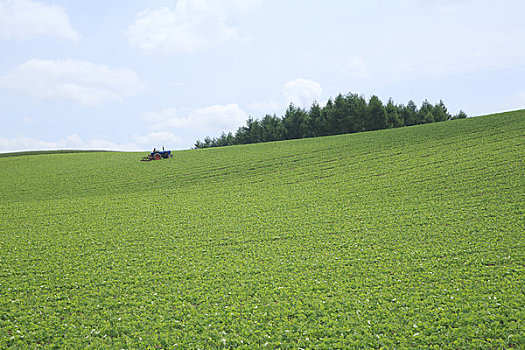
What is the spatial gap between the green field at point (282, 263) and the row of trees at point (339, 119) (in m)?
61.0

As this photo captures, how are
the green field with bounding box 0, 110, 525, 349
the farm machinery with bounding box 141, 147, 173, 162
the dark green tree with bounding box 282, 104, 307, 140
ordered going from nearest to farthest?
the green field with bounding box 0, 110, 525, 349
the farm machinery with bounding box 141, 147, 173, 162
the dark green tree with bounding box 282, 104, 307, 140

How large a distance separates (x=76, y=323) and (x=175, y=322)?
2.94m

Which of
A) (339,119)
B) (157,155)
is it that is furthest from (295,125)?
(157,155)

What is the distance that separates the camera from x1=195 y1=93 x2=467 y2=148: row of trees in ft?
294

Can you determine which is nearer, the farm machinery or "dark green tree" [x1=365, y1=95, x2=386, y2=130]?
the farm machinery

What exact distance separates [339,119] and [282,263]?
8343cm

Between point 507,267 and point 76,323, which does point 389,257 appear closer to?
point 507,267

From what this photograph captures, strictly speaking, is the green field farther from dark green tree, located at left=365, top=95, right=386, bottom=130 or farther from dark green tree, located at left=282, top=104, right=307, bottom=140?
dark green tree, located at left=282, top=104, right=307, bottom=140

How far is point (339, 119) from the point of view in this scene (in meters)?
91.7

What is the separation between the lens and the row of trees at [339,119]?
294 feet

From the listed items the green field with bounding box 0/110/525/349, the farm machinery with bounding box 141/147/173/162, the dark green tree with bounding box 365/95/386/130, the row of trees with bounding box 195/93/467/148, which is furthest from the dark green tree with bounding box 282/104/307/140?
the green field with bounding box 0/110/525/349

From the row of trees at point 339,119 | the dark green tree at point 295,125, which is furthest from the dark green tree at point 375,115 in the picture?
the dark green tree at point 295,125

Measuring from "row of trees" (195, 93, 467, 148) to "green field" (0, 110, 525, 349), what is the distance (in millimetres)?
60989

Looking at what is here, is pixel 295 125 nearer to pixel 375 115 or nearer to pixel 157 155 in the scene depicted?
pixel 375 115
